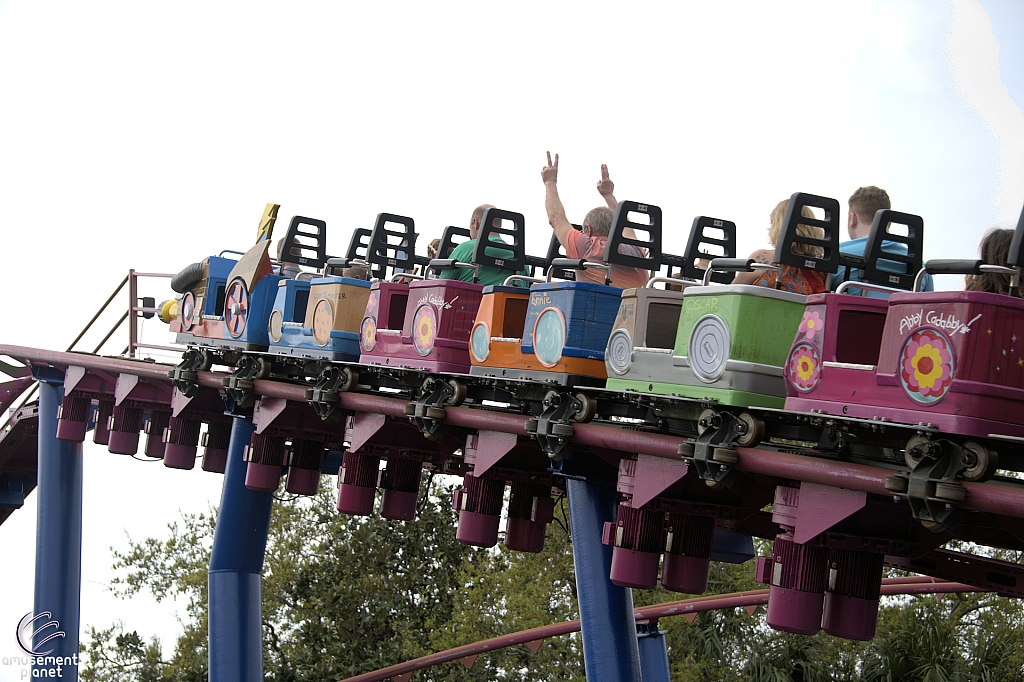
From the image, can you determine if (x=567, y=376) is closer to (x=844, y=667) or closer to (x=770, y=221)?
(x=770, y=221)

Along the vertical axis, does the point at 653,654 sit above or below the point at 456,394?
below

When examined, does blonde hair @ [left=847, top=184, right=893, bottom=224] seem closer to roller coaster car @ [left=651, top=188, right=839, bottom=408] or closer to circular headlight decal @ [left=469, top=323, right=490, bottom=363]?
roller coaster car @ [left=651, top=188, right=839, bottom=408]

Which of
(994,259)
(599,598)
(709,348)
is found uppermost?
(994,259)

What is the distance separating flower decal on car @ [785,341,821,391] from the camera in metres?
3.64

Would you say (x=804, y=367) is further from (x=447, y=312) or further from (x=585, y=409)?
(x=447, y=312)

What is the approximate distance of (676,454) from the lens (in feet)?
13.5

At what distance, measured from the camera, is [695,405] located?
4129mm

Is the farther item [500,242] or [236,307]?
[236,307]

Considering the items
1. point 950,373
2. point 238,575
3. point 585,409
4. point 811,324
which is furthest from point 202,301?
point 950,373

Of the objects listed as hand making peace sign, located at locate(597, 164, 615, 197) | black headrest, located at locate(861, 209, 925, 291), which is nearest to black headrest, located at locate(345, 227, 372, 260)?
hand making peace sign, located at locate(597, 164, 615, 197)

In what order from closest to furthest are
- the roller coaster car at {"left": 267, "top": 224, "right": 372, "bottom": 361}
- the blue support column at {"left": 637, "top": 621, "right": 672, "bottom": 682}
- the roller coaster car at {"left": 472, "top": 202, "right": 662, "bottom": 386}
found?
the roller coaster car at {"left": 472, "top": 202, "right": 662, "bottom": 386} < the roller coaster car at {"left": 267, "top": 224, "right": 372, "bottom": 361} < the blue support column at {"left": 637, "top": 621, "right": 672, "bottom": 682}

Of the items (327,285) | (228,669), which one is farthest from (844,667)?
(327,285)

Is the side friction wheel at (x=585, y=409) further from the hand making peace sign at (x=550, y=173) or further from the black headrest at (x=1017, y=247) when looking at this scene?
the black headrest at (x=1017, y=247)

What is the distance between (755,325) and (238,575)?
18.1ft
